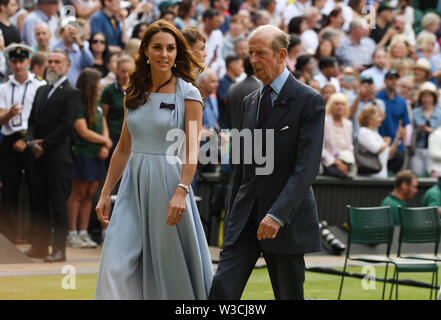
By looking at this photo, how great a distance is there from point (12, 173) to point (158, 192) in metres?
6.15

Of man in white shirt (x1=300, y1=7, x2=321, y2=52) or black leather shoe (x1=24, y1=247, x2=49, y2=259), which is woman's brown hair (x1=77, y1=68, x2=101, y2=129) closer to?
black leather shoe (x1=24, y1=247, x2=49, y2=259)

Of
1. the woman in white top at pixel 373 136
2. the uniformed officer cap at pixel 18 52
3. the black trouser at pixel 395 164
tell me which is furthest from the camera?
the black trouser at pixel 395 164

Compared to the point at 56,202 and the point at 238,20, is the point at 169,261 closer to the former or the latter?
the point at 56,202

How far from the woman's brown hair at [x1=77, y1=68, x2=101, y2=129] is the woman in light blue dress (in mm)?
5967

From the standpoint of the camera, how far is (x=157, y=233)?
6531 millimetres

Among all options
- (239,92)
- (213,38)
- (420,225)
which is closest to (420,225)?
(420,225)

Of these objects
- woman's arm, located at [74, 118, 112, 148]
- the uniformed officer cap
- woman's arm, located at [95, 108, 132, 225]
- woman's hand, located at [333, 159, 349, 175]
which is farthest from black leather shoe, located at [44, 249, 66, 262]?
woman's arm, located at [95, 108, 132, 225]

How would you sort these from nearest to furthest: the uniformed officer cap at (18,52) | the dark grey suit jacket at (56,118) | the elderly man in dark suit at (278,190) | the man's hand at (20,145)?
the elderly man in dark suit at (278,190) → the dark grey suit jacket at (56,118) → the man's hand at (20,145) → the uniformed officer cap at (18,52)

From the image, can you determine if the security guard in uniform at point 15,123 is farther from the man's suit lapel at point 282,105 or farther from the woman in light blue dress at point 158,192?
the man's suit lapel at point 282,105

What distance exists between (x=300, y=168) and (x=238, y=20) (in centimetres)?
1097

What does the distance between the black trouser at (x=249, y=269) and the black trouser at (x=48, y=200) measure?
551 cm

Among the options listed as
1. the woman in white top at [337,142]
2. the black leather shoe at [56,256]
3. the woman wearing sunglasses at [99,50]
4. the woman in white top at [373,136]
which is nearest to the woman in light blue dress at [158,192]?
the black leather shoe at [56,256]

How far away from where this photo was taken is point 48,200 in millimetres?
11977

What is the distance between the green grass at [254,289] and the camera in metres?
9.83
